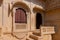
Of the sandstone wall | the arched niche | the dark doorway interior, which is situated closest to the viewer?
the sandstone wall

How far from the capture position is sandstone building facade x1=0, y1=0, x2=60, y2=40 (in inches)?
480

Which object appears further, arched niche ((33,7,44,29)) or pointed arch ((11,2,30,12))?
arched niche ((33,7,44,29))

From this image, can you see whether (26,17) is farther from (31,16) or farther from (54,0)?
(54,0)

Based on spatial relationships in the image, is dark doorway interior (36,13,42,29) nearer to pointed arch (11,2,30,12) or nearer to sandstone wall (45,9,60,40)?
sandstone wall (45,9,60,40)

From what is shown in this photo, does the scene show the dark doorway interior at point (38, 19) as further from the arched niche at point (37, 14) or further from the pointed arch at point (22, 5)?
the pointed arch at point (22, 5)

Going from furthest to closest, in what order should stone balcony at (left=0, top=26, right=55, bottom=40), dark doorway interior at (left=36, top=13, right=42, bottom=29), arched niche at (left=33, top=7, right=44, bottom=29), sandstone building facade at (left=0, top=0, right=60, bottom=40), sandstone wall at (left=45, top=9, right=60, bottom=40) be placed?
dark doorway interior at (left=36, top=13, right=42, bottom=29) → arched niche at (left=33, top=7, right=44, bottom=29) → sandstone wall at (left=45, top=9, right=60, bottom=40) → sandstone building facade at (left=0, top=0, right=60, bottom=40) → stone balcony at (left=0, top=26, right=55, bottom=40)

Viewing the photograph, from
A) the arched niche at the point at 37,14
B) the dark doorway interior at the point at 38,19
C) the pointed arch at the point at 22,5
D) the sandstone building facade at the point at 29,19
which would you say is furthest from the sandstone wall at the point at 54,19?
the pointed arch at the point at 22,5

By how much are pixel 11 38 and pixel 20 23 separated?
7.14ft

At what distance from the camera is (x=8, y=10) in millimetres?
12586

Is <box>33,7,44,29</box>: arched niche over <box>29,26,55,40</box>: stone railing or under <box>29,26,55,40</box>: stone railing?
over

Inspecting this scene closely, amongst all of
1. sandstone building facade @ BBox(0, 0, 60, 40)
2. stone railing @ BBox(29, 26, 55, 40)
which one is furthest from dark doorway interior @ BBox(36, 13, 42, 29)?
stone railing @ BBox(29, 26, 55, 40)

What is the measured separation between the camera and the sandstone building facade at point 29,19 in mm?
12195

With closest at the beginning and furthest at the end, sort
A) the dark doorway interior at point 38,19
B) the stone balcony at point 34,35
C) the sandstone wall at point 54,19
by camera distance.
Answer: the stone balcony at point 34,35 < the sandstone wall at point 54,19 < the dark doorway interior at point 38,19

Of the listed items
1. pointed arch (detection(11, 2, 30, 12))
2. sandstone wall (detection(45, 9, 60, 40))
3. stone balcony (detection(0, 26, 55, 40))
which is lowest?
stone balcony (detection(0, 26, 55, 40))
